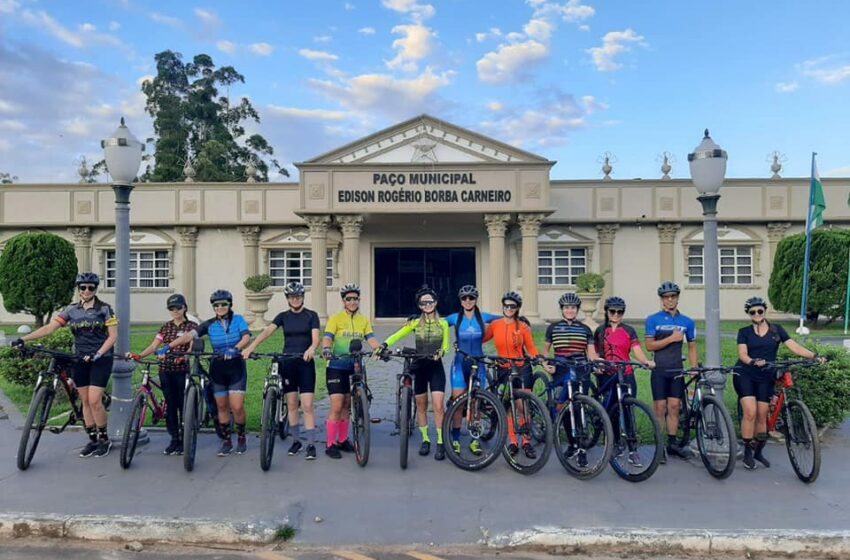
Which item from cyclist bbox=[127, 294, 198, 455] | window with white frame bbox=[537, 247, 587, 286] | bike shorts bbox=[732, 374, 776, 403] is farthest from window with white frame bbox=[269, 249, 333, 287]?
bike shorts bbox=[732, 374, 776, 403]

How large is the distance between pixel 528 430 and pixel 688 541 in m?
1.96

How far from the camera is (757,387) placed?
587 cm

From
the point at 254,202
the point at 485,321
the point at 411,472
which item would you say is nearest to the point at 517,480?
the point at 411,472

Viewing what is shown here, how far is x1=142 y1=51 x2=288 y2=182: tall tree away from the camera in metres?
43.6

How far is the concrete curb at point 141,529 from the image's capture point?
174 inches

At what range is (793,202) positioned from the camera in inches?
885

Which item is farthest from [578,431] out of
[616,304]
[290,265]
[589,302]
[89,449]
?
[290,265]

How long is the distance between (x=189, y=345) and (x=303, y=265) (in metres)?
17.1

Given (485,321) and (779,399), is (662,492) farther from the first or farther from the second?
(485,321)

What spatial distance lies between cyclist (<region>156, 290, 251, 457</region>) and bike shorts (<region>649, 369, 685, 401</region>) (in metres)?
4.30

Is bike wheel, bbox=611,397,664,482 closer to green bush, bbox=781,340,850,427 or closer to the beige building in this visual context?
green bush, bbox=781,340,850,427

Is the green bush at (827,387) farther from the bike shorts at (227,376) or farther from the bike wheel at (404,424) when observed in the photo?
the bike shorts at (227,376)

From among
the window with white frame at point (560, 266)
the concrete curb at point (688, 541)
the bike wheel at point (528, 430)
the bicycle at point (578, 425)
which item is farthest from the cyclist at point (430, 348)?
the window with white frame at point (560, 266)

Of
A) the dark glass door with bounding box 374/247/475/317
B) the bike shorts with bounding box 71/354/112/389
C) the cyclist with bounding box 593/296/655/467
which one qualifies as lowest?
the bike shorts with bounding box 71/354/112/389
